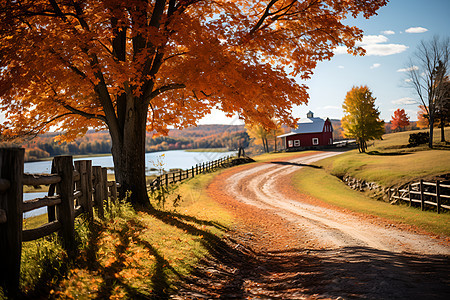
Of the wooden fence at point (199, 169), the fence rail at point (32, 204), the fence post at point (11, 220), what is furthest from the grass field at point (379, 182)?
the fence post at point (11, 220)

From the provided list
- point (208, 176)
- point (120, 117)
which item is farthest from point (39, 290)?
point (208, 176)

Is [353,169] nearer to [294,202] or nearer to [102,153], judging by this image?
[294,202]

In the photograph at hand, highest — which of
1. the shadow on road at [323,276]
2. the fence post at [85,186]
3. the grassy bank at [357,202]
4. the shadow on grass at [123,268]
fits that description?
the fence post at [85,186]

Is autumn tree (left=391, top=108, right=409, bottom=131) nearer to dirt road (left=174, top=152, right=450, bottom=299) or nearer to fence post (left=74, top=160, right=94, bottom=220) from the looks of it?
dirt road (left=174, top=152, right=450, bottom=299)

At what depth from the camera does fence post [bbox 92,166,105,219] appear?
8125mm

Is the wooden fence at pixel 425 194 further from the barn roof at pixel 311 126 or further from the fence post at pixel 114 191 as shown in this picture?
the barn roof at pixel 311 126

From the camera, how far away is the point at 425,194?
→ 1600cm

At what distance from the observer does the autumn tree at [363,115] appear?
40.5m

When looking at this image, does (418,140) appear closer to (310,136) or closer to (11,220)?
(310,136)

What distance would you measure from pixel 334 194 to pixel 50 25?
20.2 metres

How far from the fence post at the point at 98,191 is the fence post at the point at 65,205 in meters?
2.37

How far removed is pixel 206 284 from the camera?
591cm

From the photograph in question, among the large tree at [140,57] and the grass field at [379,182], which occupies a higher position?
the large tree at [140,57]

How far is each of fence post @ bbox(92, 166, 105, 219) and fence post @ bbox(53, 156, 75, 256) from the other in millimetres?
2371
